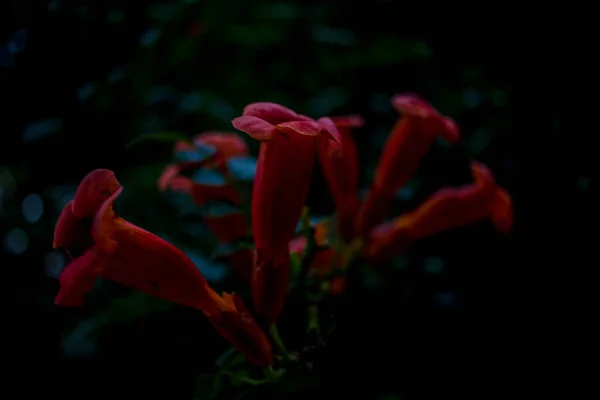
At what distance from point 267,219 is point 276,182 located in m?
0.09

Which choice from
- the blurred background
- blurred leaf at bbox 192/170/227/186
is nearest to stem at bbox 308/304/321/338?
the blurred background

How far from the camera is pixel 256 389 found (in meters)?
1.14

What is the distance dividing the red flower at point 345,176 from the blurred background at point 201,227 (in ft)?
0.70

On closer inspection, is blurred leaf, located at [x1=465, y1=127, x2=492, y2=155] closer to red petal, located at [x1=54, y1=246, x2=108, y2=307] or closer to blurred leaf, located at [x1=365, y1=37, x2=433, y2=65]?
blurred leaf, located at [x1=365, y1=37, x2=433, y2=65]

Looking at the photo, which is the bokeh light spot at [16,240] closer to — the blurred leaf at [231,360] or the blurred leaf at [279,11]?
the blurred leaf at [231,360]

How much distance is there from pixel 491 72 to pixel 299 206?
1.16m

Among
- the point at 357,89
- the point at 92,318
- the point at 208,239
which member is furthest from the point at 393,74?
the point at 92,318

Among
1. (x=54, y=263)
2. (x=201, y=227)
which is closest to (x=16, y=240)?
(x=54, y=263)

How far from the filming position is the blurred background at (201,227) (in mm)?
1444

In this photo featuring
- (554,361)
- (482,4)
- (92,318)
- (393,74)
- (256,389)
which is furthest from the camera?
(393,74)

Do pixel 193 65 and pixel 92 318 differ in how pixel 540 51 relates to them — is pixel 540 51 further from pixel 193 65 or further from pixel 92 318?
pixel 92 318

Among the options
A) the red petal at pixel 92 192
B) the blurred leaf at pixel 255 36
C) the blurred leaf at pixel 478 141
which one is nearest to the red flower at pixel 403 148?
the blurred leaf at pixel 478 141

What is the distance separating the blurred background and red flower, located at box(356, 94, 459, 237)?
9.3 inches

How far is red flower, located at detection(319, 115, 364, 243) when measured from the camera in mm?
1293
